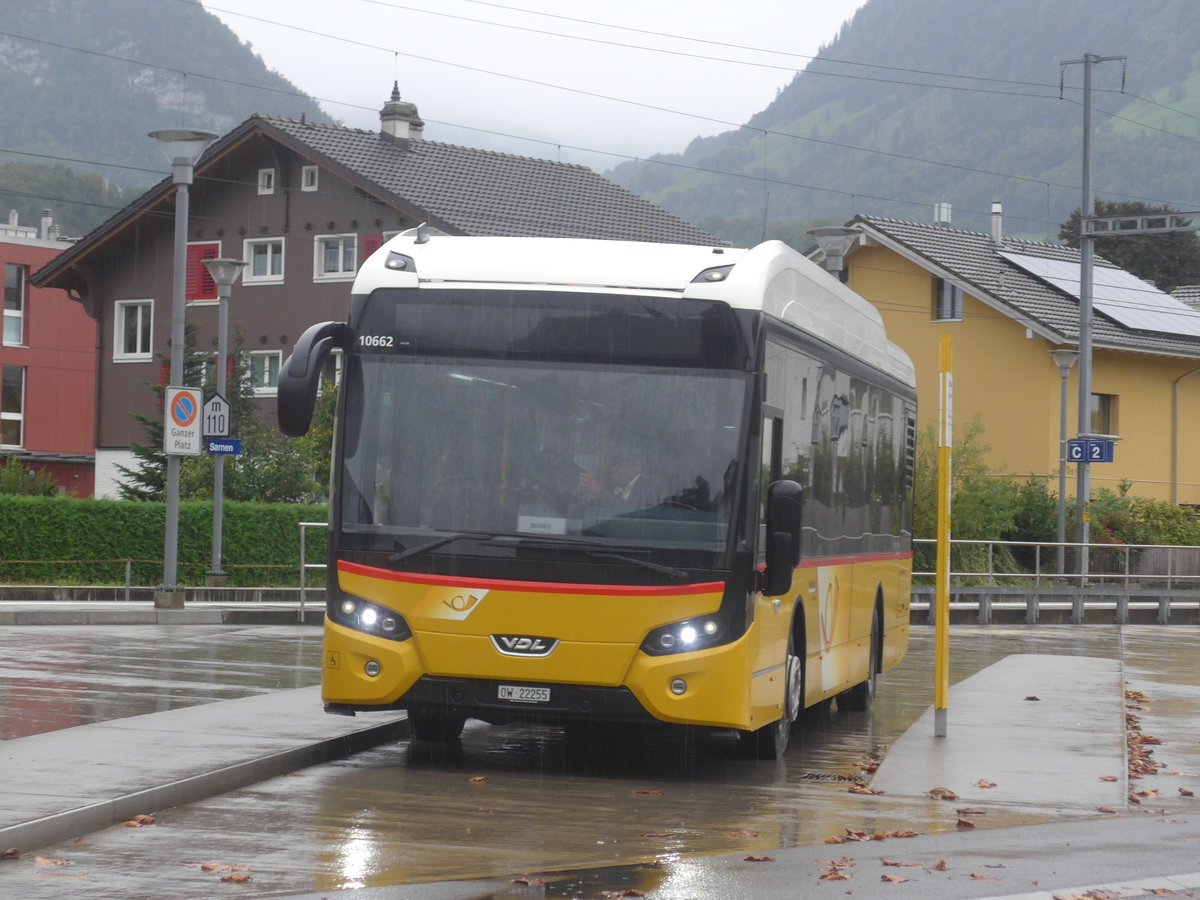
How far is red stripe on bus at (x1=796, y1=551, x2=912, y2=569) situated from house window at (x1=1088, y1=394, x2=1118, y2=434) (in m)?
30.9

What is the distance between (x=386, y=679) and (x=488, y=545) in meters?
0.94

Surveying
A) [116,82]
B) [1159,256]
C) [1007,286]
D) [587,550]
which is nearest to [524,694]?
[587,550]

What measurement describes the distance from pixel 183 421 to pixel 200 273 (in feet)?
88.7

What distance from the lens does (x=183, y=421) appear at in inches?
1006

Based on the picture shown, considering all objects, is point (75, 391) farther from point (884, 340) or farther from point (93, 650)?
point (884, 340)

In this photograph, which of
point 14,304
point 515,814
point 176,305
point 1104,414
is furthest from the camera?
point 14,304

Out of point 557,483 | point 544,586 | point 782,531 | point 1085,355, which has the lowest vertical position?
point 544,586

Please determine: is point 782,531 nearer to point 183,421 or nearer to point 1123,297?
point 183,421

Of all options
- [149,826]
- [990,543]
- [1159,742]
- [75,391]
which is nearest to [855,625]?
[1159,742]

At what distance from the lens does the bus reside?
10.7 metres

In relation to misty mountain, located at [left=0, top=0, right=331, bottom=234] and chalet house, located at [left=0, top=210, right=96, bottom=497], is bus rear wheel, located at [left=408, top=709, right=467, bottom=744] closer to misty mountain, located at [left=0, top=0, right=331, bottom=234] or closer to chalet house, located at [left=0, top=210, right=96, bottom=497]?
chalet house, located at [left=0, top=210, right=96, bottom=497]

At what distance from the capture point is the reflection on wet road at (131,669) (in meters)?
13.0

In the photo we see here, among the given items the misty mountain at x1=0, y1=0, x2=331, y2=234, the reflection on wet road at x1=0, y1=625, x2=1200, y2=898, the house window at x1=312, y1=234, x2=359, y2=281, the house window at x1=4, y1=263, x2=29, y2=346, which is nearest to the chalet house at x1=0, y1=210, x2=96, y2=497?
the house window at x1=4, y1=263, x2=29, y2=346

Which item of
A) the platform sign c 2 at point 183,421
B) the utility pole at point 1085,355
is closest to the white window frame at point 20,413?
the utility pole at point 1085,355
